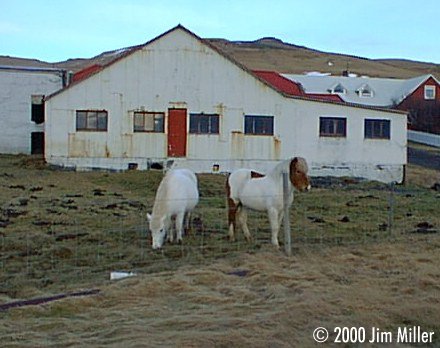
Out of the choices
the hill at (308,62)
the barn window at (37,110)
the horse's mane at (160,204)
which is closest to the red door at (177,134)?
the barn window at (37,110)

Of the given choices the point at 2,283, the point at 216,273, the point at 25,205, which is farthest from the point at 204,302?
the point at 25,205

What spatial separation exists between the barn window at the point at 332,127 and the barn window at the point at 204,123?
437 centimetres

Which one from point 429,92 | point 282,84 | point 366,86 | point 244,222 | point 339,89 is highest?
point 366,86

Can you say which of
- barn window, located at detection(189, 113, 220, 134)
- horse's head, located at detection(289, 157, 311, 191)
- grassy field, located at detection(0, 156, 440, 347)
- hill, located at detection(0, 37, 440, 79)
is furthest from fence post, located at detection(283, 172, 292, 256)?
hill, located at detection(0, 37, 440, 79)

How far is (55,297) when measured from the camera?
8195 millimetres

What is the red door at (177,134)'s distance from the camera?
30938 mm

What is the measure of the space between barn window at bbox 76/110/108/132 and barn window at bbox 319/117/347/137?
28.7ft

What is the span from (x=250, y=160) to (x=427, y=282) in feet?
75.9

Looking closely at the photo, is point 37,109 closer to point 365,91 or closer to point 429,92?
point 365,91

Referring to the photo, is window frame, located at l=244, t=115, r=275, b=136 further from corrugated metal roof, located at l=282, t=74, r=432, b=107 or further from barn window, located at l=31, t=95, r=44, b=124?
corrugated metal roof, located at l=282, t=74, r=432, b=107

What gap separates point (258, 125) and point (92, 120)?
21.5ft

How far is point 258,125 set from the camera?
104 feet

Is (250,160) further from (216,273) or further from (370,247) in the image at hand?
(216,273)

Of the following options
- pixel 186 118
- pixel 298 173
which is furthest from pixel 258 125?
pixel 298 173
